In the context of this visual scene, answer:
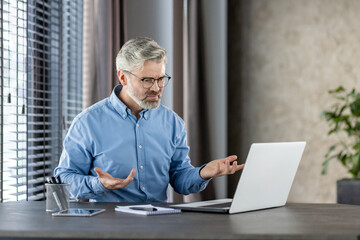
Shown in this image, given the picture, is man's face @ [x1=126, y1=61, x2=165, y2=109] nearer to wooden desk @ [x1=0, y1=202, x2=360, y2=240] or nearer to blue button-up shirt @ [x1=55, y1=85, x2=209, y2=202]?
blue button-up shirt @ [x1=55, y1=85, x2=209, y2=202]

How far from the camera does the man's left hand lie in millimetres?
2199

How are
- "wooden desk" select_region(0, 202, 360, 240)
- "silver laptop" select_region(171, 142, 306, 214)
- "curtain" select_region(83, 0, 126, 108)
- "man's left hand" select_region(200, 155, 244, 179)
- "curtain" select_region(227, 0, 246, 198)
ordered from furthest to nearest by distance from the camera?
"curtain" select_region(227, 0, 246, 198), "curtain" select_region(83, 0, 126, 108), "man's left hand" select_region(200, 155, 244, 179), "silver laptop" select_region(171, 142, 306, 214), "wooden desk" select_region(0, 202, 360, 240)

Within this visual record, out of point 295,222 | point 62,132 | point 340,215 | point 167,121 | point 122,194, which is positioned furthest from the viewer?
point 62,132

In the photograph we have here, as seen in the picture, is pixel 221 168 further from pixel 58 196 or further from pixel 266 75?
pixel 266 75

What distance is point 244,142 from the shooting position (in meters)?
5.60

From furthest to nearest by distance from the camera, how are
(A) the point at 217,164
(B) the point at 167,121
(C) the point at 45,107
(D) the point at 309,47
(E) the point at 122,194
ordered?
1. (D) the point at 309,47
2. (C) the point at 45,107
3. (B) the point at 167,121
4. (E) the point at 122,194
5. (A) the point at 217,164

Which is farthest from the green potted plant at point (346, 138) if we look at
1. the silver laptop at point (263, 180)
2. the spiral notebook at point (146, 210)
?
the spiral notebook at point (146, 210)

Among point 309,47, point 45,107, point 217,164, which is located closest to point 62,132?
point 45,107

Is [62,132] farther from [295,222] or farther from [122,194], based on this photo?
[295,222]

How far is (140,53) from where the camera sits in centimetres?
263

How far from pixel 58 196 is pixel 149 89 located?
801 millimetres

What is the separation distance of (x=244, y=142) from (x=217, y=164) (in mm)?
3384

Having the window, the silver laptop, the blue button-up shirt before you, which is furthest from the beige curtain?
the silver laptop

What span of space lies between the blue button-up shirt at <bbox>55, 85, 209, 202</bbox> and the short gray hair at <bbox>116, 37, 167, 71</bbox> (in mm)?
177
